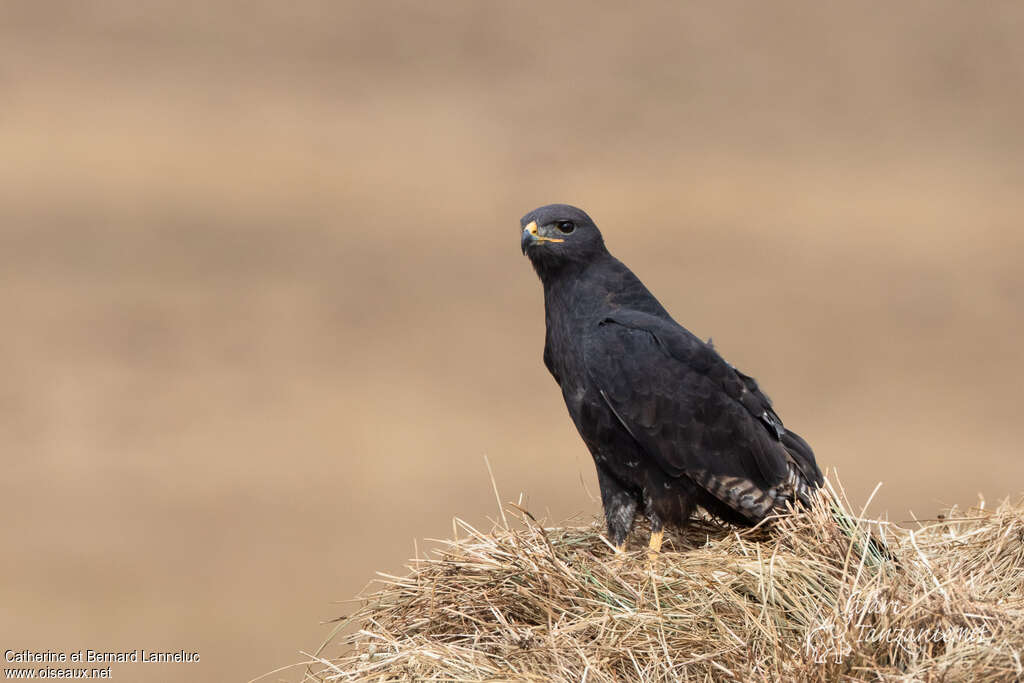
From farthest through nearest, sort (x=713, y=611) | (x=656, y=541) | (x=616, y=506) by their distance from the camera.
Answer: (x=616, y=506) < (x=656, y=541) < (x=713, y=611)

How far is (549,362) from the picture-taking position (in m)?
4.16

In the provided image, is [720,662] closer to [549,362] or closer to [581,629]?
[581,629]

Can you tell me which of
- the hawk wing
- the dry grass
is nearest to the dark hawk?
the hawk wing

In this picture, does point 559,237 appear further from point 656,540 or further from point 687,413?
point 656,540

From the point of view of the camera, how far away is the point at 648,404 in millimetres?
3818

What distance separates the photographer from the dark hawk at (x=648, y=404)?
382cm

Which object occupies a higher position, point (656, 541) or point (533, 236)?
point (533, 236)

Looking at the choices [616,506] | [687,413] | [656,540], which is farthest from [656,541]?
[687,413]

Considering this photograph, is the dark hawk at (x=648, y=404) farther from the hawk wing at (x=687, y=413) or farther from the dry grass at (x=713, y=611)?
the dry grass at (x=713, y=611)

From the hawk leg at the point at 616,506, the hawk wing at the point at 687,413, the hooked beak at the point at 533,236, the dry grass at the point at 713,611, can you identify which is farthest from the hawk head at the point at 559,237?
the dry grass at the point at 713,611

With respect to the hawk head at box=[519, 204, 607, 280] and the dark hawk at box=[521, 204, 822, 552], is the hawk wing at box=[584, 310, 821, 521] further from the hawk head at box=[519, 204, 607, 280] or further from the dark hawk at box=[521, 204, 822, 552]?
the hawk head at box=[519, 204, 607, 280]

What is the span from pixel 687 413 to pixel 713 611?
35.6 inches

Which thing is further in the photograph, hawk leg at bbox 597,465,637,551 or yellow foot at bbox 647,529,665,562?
hawk leg at bbox 597,465,637,551

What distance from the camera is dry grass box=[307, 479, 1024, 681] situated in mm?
2812
